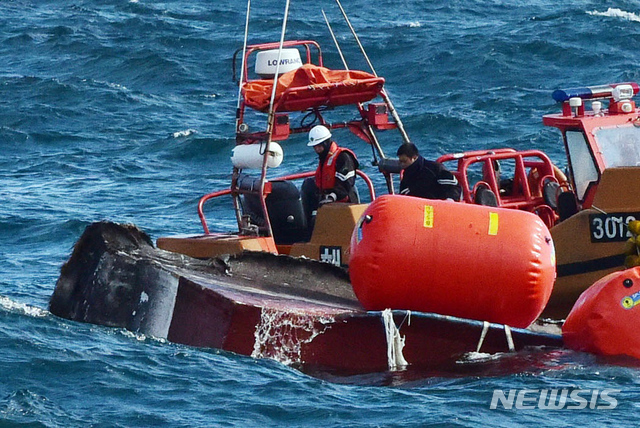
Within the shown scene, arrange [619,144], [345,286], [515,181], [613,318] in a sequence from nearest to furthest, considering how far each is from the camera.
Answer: [613,318]
[345,286]
[619,144]
[515,181]

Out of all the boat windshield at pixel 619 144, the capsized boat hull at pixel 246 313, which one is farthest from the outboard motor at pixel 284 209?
the boat windshield at pixel 619 144

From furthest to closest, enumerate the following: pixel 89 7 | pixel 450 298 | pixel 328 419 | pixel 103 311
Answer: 1. pixel 89 7
2. pixel 103 311
3. pixel 450 298
4. pixel 328 419

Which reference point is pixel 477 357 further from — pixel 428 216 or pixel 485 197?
pixel 485 197

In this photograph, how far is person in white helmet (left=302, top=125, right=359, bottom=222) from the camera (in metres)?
12.0

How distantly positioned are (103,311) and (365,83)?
130 inches

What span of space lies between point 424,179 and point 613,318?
2349 mm

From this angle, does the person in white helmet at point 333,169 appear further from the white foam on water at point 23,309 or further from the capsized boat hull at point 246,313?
the white foam on water at point 23,309

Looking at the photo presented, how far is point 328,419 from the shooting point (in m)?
8.36

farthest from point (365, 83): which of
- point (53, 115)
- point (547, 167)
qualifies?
point (53, 115)

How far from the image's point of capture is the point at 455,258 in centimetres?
921

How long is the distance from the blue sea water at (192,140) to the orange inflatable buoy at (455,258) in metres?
0.54

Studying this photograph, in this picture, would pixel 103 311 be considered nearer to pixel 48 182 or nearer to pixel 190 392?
pixel 190 392

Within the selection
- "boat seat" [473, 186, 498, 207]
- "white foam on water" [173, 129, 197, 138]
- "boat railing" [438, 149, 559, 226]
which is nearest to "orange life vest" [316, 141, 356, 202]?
"boat railing" [438, 149, 559, 226]

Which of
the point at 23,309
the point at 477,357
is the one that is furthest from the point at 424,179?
the point at 23,309
